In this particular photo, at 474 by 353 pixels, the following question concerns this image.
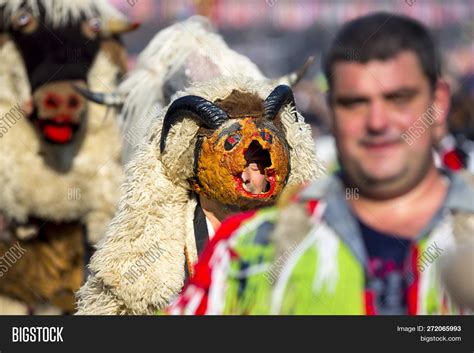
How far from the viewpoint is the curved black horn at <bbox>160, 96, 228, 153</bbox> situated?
140 inches

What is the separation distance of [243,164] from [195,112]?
11.4 inches

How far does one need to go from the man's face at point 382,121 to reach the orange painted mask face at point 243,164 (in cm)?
182

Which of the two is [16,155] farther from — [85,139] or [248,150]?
[248,150]

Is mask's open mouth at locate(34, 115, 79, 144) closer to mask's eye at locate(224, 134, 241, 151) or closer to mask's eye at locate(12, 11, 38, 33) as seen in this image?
mask's eye at locate(12, 11, 38, 33)

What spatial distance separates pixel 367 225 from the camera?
1.65 m

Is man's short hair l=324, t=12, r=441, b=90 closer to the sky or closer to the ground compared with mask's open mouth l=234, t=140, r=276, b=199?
closer to the sky

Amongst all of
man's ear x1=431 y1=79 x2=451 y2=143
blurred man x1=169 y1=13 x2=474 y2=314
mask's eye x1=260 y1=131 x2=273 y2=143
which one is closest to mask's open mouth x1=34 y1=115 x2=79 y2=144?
mask's eye x1=260 y1=131 x2=273 y2=143

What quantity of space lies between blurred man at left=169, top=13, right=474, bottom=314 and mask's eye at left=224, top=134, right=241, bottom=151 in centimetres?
175

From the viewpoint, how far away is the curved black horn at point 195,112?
Answer: 11.7 ft

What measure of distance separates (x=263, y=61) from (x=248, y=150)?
536 cm

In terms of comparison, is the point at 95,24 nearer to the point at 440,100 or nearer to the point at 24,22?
the point at 24,22

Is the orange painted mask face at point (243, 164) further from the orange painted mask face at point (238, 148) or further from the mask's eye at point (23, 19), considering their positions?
the mask's eye at point (23, 19)

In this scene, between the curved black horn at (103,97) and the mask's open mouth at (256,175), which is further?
the curved black horn at (103,97)

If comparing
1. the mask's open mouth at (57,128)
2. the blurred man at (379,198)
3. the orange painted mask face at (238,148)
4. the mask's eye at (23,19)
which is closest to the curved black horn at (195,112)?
the orange painted mask face at (238,148)
